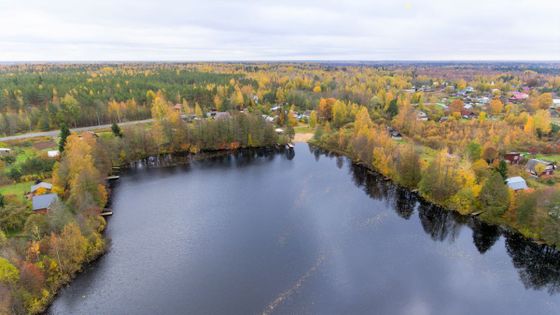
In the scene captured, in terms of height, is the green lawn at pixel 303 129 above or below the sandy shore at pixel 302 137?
above

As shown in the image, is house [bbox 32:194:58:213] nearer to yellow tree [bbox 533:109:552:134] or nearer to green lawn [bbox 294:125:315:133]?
green lawn [bbox 294:125:315:133]

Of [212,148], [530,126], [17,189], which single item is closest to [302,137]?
[212,148]

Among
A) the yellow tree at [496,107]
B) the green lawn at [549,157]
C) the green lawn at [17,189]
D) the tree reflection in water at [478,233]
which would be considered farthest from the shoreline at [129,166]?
the yellow tree at [496,107]

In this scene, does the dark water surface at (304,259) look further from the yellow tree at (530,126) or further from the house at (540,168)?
the yellow tree at (530,126)

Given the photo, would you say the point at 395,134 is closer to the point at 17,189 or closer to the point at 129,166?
the point at 129,166

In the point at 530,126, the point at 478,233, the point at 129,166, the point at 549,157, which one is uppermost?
the point at 530,126

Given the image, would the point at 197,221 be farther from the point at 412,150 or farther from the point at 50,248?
the point at 412,150

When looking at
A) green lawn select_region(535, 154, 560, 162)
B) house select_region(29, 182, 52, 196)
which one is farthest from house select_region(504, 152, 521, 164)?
house select_region(29, 182, 52, 196)
